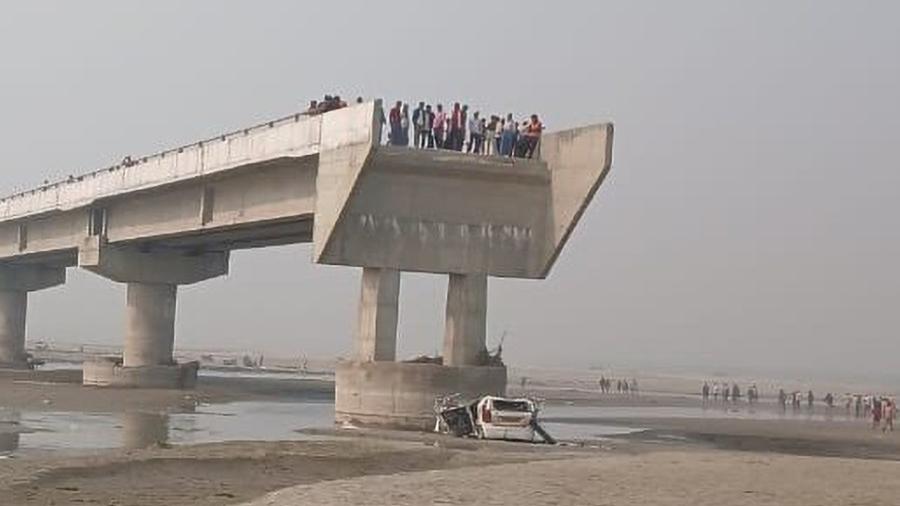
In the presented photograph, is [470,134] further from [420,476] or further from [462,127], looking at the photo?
[420,476]

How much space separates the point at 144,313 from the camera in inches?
2202

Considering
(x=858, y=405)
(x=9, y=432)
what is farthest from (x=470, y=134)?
(x=858, y=405)

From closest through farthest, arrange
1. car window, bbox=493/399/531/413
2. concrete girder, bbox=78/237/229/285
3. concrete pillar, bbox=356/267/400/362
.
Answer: car window, bbox=493/399/531/413
concrete pillar, bbox=356/267/400/362
concrete girder, bbox=78/237/229/285

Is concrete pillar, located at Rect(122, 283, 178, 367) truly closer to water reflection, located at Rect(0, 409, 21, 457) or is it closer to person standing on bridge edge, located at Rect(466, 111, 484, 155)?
water reflection, located at Rect(0, 409, 21, 457)

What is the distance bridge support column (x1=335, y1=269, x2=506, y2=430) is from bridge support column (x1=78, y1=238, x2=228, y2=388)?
2212cm

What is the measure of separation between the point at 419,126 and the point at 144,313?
78.9 feet

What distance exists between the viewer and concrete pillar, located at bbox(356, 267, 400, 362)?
3500 centimetres

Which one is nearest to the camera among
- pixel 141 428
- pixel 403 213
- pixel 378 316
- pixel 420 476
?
pixel 420 476

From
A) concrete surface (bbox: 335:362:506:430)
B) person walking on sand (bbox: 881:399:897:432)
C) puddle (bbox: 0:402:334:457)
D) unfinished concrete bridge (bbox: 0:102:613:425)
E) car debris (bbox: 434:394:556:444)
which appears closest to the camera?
puddle (bbox: 0:402:334:457)

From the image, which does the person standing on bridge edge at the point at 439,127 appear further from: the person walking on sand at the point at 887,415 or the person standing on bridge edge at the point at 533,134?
the person walking on sand at the point at 887,415

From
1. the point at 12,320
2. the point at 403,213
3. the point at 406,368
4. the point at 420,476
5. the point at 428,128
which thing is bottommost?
the point at 420,476

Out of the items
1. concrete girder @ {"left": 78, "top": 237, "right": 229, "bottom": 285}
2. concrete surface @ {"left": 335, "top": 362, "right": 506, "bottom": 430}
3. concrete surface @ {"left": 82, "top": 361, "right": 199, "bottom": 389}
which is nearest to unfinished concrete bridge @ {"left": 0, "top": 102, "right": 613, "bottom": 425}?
concrete surface @ {"left": 335, "top": 362, "right": 506, "bottom": 430}

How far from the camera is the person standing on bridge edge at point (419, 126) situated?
3591cm

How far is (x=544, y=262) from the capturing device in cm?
3684
